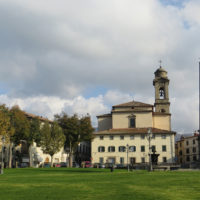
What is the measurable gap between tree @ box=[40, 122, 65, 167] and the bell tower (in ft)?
113

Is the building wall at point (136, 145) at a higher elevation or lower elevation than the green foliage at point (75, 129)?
lower

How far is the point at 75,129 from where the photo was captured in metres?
71.7

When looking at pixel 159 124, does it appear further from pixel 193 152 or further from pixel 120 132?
pixel 193 152

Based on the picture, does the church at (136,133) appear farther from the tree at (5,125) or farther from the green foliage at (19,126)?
the tree at (5,125)

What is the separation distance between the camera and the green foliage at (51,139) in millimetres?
65500

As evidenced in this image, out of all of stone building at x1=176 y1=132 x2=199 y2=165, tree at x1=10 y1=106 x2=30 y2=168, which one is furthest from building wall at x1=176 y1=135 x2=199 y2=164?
tree at x1=10 y1=106 x2=30 y2=168

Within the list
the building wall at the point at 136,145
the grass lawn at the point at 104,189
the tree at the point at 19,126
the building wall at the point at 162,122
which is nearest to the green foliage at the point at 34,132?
the tree at the point at 19,126

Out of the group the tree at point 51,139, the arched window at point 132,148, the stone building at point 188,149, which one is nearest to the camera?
the tree at point 51,139

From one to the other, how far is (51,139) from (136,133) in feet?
78.2

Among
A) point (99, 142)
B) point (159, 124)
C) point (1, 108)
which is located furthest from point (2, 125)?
point (159, 124)

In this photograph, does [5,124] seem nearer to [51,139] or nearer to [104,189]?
[51,139]

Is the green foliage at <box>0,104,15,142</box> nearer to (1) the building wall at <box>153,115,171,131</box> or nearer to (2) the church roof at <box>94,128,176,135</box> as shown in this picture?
(2) the church roof at <box>94,128,176,135</box>

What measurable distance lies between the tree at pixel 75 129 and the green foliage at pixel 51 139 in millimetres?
4285

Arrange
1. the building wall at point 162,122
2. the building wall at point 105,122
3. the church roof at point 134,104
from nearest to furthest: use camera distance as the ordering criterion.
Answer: the building wall at point 162,122 < the church roof at point 134,104 < the building wall at point 105,122
